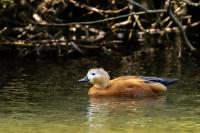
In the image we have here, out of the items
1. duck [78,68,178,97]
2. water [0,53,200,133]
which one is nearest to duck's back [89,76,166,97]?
duck [78,68,178,97]

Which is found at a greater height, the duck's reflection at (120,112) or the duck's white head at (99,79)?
the duck's white head at (99,79)

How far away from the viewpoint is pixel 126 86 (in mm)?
9359

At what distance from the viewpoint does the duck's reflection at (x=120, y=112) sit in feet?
23.8

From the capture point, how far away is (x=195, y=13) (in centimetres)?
1744

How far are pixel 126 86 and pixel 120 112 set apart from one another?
4.37 ft

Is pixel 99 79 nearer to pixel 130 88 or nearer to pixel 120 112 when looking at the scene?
pixel 130 88

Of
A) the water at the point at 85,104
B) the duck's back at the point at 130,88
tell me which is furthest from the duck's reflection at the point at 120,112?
the duck's back at the point at 130,88

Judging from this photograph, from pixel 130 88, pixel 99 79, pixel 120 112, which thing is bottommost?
pixel 120 112

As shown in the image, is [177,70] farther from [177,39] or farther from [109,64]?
[177,39]

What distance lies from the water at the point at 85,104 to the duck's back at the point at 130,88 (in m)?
0.13

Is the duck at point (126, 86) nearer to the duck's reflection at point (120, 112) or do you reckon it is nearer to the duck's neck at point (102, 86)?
the duck's neck at point (102, 86)

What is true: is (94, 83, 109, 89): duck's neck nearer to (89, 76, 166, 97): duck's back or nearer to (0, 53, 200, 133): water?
(89, 76, 166, 97): duck's back

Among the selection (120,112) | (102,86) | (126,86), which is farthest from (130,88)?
(120,112)

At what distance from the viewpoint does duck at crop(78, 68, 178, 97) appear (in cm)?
932
